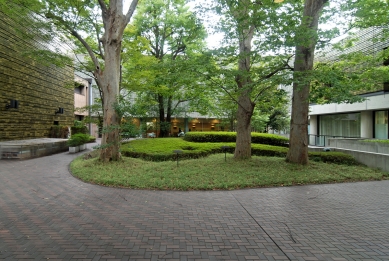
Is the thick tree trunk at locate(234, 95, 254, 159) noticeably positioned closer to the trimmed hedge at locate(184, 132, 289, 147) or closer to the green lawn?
the green lawn

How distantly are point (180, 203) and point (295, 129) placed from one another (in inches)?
257

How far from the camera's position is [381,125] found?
17031 mm

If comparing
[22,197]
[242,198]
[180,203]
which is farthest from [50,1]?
[242,198]

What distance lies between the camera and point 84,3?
12.5 meters

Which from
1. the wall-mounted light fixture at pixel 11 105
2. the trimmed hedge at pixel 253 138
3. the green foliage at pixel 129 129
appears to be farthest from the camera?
the trimmed hedge at pixel 253 138

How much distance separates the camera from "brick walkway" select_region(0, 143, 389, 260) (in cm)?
346

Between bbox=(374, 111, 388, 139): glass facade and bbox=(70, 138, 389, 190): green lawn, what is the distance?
29.6 feet

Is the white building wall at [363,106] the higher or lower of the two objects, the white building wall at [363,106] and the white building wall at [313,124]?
the higher

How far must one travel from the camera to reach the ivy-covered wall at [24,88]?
13477mm

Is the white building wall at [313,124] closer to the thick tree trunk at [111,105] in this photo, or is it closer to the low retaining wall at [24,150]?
the thick tree trunk at [111,105]

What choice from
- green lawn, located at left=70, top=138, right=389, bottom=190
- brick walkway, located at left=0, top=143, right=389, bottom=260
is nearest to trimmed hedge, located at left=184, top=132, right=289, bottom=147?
green lawn, located at left=70, top=138, right=389, bottom=190

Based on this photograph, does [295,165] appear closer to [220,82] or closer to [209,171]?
[209,171]

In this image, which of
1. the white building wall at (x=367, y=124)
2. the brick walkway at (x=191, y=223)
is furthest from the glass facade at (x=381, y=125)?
the brick walkway at (x=191, y=223)

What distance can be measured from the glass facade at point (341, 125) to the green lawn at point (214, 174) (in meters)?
11.7
